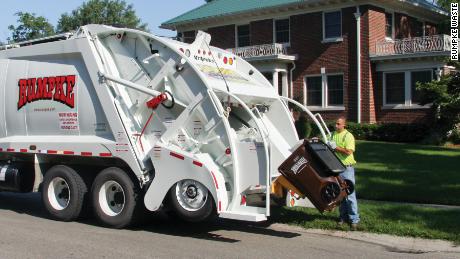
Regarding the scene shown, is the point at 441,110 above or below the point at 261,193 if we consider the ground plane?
above

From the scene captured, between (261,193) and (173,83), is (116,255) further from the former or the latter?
(173,83)

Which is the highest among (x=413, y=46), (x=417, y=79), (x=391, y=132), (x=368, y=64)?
(x=413, y=46)

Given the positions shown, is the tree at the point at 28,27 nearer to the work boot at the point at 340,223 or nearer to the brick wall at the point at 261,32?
the brick wall at the point at 261,32

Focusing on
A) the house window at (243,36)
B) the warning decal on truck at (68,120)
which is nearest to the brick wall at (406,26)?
the house window at (243,36)

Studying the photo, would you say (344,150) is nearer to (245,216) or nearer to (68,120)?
(245,216)

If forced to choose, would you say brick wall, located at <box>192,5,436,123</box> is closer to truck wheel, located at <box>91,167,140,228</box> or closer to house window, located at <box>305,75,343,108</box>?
house window, located at <box>305,75,343,108</box>

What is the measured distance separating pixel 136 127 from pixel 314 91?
19.6 m

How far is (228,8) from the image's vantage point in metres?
30.1

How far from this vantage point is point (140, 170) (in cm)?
816

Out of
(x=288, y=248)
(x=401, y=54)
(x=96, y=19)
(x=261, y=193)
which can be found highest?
(x=96, y=19)

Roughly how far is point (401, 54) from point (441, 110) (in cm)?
398

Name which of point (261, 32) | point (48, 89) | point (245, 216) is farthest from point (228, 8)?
point (245, 216)

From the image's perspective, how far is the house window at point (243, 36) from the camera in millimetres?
29641

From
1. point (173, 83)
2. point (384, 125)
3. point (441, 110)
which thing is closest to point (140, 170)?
point (173, 83)
